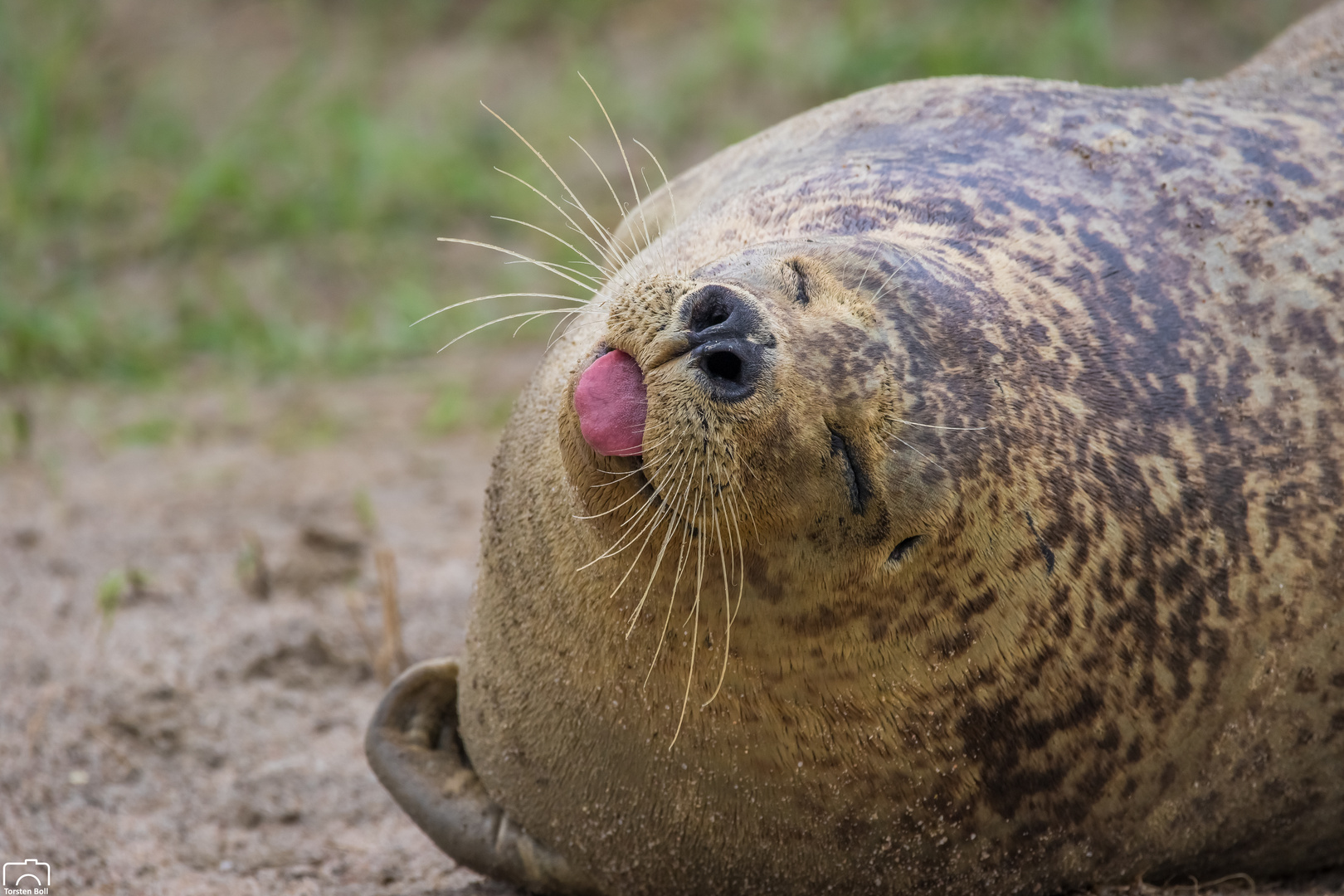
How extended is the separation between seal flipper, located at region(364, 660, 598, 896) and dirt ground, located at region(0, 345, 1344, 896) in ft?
0.50

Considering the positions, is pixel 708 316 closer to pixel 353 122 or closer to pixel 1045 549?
pixel 1045 549

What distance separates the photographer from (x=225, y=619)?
14.7ft

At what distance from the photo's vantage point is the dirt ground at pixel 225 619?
11.2 feet

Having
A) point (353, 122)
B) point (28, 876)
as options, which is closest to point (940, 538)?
point (28, 876)

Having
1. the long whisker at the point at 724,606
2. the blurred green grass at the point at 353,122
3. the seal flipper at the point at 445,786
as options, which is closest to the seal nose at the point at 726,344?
the long whisker at the point at 724,606

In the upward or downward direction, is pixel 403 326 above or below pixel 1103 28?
below

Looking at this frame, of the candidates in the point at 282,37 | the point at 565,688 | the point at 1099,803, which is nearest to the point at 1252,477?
the point at 1099,803

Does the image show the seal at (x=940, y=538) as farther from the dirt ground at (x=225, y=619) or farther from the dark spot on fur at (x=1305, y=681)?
the dirt ground at (x=225, y=619)

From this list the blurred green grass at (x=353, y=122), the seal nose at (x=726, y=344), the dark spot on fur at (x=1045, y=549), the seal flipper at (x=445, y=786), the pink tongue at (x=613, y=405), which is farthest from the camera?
the blurred green grass at (x=353, y=122)

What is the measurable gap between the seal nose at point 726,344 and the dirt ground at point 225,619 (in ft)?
4.44

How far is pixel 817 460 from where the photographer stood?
7.54 feet

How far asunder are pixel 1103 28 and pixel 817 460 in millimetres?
7042

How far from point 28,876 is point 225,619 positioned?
140 centimetres

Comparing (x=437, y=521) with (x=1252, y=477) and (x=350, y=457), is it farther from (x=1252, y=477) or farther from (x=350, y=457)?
(x=1252, y=477)
